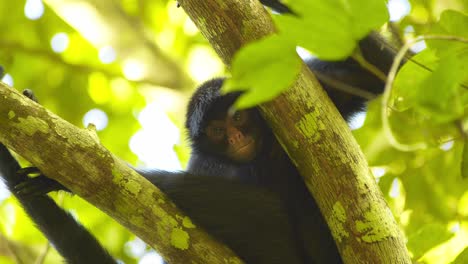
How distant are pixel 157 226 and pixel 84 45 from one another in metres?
5.59

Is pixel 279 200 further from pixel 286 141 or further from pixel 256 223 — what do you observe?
pixel 286 141

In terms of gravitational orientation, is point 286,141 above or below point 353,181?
above

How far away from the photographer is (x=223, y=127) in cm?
498

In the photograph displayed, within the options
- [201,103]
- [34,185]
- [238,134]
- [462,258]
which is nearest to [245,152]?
[238,134]

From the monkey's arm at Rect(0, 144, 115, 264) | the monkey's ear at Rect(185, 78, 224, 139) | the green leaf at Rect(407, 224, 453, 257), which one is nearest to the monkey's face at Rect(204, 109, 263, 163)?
the monkey's ear at Rect(185, 78, 224, 139)

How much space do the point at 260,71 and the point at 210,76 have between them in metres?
4.04

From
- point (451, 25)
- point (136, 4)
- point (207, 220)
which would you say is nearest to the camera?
point (451, 25)

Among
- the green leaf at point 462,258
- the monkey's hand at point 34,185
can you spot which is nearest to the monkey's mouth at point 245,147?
the monkey's hand at point 34,185

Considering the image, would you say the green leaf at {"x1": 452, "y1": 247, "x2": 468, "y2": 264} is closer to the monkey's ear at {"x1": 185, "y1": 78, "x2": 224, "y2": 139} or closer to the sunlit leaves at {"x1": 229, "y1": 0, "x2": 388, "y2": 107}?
the sunlit leaves at {"x1": 229, "y1": 0, "x2": 388, "y2": 107}

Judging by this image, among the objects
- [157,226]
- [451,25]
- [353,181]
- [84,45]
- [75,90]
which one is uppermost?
[84,45]

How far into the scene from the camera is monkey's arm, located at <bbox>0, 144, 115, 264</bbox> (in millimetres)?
3740

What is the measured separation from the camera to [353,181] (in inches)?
123

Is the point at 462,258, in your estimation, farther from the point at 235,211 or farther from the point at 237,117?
the point at 237,117

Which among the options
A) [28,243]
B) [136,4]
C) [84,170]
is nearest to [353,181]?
[84,170]
